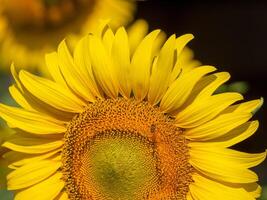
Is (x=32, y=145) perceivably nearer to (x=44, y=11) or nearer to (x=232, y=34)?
(x=44, y=11)

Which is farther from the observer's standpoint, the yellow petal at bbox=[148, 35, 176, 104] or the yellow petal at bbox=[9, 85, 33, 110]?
the yellow petal at bbox=[9, 85, 33, 110]

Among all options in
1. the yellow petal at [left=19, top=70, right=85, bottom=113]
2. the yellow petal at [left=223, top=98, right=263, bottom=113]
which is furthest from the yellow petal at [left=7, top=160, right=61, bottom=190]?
the yellow petal at [left=223, top=98, right=263, bottom=113]

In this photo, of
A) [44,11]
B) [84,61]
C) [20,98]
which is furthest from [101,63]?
[44,11]

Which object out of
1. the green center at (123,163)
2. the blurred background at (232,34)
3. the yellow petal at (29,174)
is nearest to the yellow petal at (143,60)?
the green center at (123,163)

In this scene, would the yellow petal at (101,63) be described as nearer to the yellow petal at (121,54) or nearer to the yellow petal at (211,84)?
the yellow petal at (121,54)

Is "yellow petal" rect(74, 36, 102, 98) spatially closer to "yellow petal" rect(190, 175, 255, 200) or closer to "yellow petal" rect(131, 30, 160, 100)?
"yellow petal" rect(131, 30, 160, 100)
